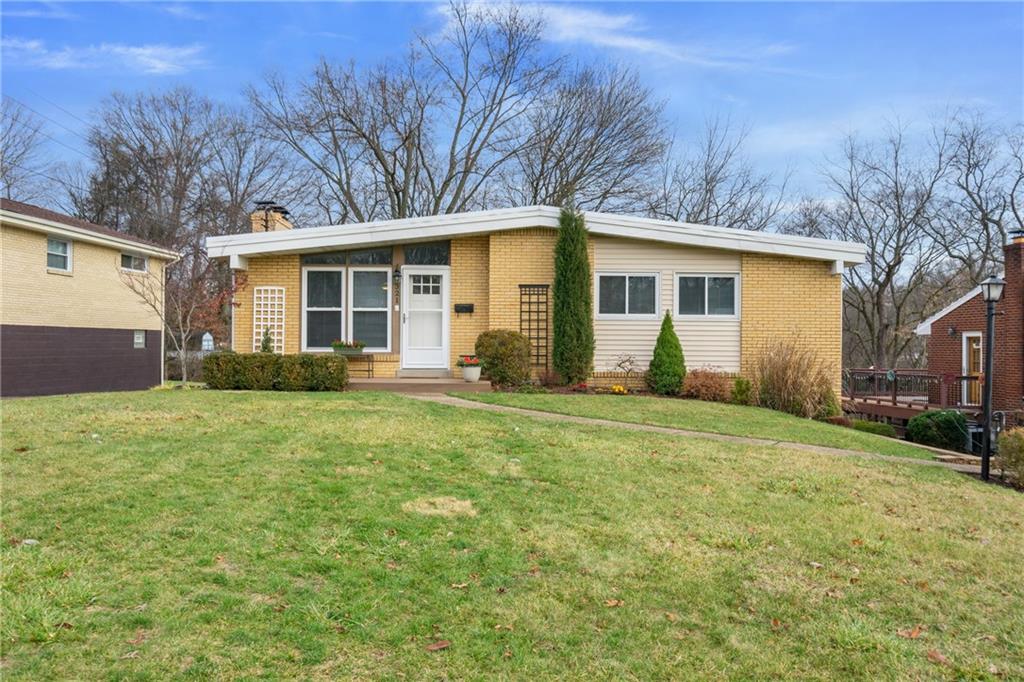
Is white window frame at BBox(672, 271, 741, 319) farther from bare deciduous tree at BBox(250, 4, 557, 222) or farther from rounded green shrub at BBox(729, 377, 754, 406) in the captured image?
bare deciduous tree at BBox(250, 4, 557, 222)

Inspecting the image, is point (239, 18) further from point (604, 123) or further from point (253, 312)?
point (604, 123)

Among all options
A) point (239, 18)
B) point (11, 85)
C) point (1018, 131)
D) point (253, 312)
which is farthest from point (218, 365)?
point (1018, 131)

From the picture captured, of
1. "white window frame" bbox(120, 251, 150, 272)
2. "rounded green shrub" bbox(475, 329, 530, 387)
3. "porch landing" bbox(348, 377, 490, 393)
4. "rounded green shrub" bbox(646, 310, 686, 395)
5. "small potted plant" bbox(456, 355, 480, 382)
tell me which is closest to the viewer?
"porch landing" bbox(348, 377, 490, 393)

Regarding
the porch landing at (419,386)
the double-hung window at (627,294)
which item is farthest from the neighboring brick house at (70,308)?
the double-hung window at (627,294)

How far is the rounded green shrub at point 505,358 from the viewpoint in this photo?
493 inches

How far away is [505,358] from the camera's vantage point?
12.5 meters

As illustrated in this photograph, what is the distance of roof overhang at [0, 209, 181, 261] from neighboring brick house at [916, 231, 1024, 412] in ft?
85.4

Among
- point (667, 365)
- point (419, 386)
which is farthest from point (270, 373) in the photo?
point (667, 365)

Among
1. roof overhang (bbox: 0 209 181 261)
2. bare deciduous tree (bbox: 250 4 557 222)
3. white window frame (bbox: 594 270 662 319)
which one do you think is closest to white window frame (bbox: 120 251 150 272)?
roof overhang (bbox: 0 209 181 261)

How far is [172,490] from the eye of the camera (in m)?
4.78

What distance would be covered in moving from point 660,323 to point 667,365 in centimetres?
108

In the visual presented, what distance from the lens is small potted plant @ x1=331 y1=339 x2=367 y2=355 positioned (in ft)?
43.8

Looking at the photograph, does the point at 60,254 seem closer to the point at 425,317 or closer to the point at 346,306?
the point at 346,306

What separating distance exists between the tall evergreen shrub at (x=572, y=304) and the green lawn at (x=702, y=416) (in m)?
1.13
